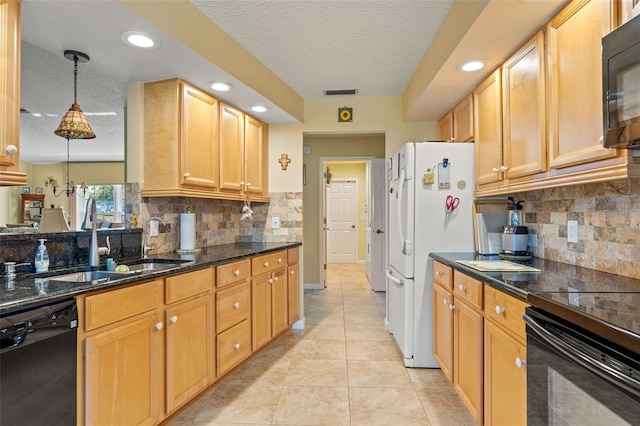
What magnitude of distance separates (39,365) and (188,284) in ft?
2.59

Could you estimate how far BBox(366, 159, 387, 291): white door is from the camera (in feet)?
16.8

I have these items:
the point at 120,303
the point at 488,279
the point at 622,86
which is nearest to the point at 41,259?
the point at 120,303

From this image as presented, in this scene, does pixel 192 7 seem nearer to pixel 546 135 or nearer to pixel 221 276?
pixel 221 276

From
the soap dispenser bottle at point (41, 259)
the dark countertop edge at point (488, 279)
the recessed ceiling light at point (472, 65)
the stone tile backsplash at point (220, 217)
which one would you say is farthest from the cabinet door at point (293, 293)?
the recessed ceiling light at point (472, 65)

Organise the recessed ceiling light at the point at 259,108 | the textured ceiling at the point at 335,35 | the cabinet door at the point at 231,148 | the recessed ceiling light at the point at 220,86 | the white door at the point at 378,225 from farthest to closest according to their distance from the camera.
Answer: the white door at the point at 378,225 → the recessed ceiling light at the point at 259,108 → the cabinet door at the point at 231,148 → the recessed ceiling light at the point at 220,86 → the textured ceiling at the point at 335,35

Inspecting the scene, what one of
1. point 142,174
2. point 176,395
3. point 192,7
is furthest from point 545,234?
point 142,174

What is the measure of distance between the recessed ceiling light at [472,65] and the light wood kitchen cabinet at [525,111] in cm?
15

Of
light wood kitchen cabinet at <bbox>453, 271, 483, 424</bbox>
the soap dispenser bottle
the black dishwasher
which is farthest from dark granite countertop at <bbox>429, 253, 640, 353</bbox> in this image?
the soap dispenser bottle

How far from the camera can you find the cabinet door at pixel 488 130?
7.20ft

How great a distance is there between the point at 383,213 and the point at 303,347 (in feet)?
9.00

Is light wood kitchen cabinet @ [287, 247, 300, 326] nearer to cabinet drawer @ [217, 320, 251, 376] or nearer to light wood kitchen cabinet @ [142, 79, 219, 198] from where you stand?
cabinet drawer @ [217, 320, 251, 376]

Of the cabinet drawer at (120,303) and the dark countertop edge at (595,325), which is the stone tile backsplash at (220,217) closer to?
the cabinet drawer at (120,303)

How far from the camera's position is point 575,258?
6.01ft

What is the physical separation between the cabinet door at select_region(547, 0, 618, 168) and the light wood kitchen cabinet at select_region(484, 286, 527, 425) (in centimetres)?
72
